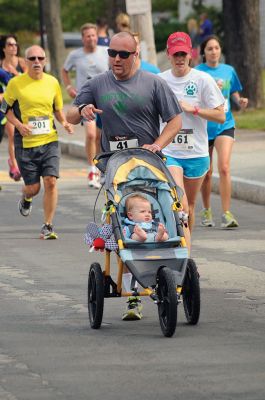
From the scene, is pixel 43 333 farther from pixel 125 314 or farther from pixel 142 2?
pixel 142 2

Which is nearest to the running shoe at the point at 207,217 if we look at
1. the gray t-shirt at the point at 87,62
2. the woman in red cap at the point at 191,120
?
the woman in red cap at the point at 191,120

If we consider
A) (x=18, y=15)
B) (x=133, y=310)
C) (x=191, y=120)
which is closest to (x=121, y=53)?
(x=133, y=310)

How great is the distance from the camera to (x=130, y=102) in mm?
10586

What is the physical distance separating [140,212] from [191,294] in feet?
2.06

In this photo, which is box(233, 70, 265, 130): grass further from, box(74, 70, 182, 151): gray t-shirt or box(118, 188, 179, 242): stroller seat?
box(118, 188, 179, 242): stroller seat

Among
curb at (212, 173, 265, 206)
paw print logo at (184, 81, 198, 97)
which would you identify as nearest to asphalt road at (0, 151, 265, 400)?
paw print logo at (184, 81, 198, 97)

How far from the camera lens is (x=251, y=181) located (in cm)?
1894

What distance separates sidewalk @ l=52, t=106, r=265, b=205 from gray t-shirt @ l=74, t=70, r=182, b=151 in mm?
7647

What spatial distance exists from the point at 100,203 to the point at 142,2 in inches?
356

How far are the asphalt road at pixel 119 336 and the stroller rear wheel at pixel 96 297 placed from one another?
0.09 m

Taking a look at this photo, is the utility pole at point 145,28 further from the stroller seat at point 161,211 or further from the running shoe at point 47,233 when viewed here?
the stroller seat at point 161,211

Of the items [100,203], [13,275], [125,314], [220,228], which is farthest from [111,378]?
[100,203]

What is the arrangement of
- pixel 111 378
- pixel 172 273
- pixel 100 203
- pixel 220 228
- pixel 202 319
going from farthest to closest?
pixel 100 203
pixel 220 228
pixel 202 319
pixel 172 273
pixel 111 378

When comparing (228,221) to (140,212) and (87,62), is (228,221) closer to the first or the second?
(140,212)
